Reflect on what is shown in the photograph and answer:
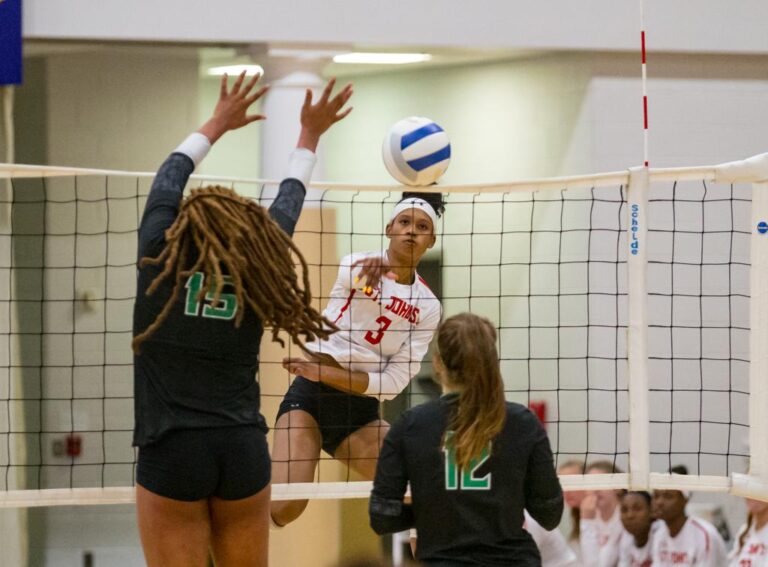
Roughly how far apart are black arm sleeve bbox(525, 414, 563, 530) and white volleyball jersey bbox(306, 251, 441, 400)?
1644mm

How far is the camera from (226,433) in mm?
3467

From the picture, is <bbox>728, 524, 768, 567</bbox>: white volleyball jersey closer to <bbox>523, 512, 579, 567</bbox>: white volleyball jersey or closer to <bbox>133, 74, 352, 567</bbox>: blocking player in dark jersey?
<bbox>523, 512, 579, 567</bbox>: white volleyball jersey

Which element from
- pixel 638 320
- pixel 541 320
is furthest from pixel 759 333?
pixel 541 320

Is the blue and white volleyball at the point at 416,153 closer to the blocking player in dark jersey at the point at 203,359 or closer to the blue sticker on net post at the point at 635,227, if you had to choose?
the blue sticker on net post at the point at 635,227

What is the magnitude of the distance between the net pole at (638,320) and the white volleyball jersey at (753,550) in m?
1.69

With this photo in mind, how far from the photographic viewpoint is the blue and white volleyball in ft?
15.7

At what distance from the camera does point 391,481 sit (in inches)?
132

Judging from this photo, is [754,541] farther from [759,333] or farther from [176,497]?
[176,497]

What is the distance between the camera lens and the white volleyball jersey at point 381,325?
505 cm

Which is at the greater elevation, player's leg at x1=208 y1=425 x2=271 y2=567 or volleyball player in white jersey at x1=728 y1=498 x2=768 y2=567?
player's leg at x1=208 y1=425 x2=271 y2=567

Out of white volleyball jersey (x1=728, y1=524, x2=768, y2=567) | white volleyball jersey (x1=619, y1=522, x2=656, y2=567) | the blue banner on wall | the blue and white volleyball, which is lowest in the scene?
white volleyball jersey (x1=619, y1=522, x2=656, y2=567)

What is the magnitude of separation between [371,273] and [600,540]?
276 cm

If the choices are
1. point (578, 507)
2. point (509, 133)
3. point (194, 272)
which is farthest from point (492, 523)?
point (509, 133)

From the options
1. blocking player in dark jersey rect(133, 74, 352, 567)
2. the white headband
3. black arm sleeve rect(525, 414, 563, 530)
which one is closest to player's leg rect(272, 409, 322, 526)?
the white headband
